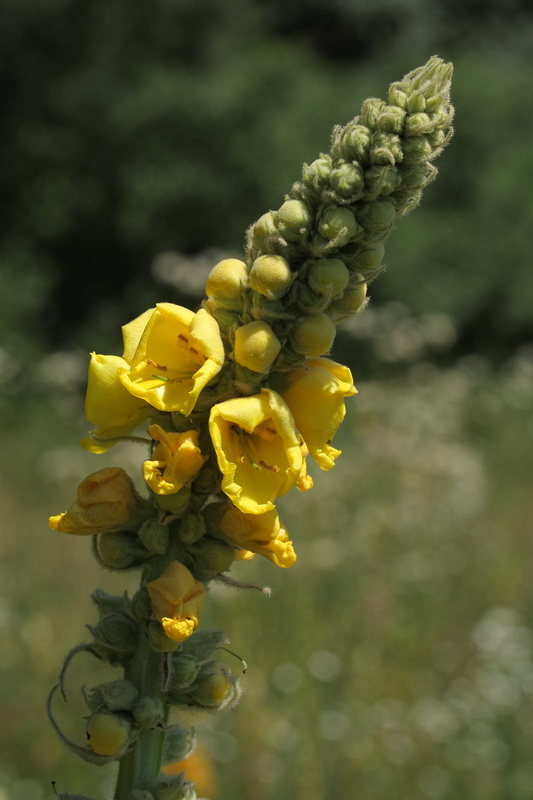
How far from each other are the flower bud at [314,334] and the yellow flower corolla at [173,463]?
325mm

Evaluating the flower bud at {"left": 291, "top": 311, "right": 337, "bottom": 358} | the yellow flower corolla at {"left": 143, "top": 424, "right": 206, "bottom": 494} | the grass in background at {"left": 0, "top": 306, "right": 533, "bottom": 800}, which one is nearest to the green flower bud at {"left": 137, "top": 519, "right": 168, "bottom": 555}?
the yellow flower corolla at {"left": 143, "top": 424, "right": 206, "bottom": 494}

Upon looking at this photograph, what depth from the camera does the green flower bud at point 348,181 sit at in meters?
1.99

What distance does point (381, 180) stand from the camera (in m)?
1.99

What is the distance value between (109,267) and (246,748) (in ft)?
49.6

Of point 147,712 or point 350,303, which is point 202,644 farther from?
point 350,303

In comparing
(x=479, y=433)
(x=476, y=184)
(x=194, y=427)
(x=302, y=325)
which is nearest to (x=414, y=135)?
(x=302, y=325)

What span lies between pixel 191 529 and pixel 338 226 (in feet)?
2.46

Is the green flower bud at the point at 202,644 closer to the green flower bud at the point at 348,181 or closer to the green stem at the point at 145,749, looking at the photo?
the green stem at the point at 145,749

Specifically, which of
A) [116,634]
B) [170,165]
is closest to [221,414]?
[116,634]

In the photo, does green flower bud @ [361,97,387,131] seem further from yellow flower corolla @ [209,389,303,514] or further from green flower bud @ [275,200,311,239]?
yellow flower corolla @ [209,389,303,514]

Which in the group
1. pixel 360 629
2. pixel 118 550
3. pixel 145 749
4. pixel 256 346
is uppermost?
pixel 256 346

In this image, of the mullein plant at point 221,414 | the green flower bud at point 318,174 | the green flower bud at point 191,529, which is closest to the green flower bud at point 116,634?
the mullein plant at point 221,414

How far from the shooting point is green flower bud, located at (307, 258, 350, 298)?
2.00 meters

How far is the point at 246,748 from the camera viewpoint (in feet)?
18.4
